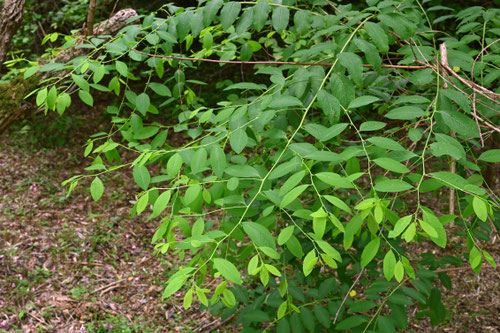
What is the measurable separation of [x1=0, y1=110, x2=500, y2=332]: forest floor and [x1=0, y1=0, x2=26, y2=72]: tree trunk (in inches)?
60.9

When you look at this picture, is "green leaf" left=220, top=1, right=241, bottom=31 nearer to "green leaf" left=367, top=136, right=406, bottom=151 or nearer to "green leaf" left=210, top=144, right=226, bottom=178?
"green leaf" left=210, top=144, right=226, bottom=178

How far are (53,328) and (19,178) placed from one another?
192 cm

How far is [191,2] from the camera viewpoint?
5348 mm

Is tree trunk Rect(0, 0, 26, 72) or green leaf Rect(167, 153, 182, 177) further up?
tree trunk Rect(0, 0, 26, 72)

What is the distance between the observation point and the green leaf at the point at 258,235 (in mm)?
993

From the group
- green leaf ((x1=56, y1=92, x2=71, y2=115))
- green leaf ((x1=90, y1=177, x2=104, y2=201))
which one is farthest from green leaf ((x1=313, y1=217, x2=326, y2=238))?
green leaf ((x1=56, y1=92, x2=71, y2=115))

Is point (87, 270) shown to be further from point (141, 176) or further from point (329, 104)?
point (329, 104)

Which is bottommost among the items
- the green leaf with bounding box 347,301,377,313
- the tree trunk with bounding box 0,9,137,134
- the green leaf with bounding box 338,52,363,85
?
the green leaf with bounding box 347,301,377,313

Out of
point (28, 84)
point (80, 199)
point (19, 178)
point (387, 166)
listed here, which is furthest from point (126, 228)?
point (387, 166)

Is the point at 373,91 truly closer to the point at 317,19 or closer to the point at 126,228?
the point at 317,19

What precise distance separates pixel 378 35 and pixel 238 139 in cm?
49

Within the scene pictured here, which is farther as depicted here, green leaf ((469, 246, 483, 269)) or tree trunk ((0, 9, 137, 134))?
tree trunk ((0, 9, 137, 134))

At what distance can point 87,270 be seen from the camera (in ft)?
10.9

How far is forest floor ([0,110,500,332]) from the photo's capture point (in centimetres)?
292
